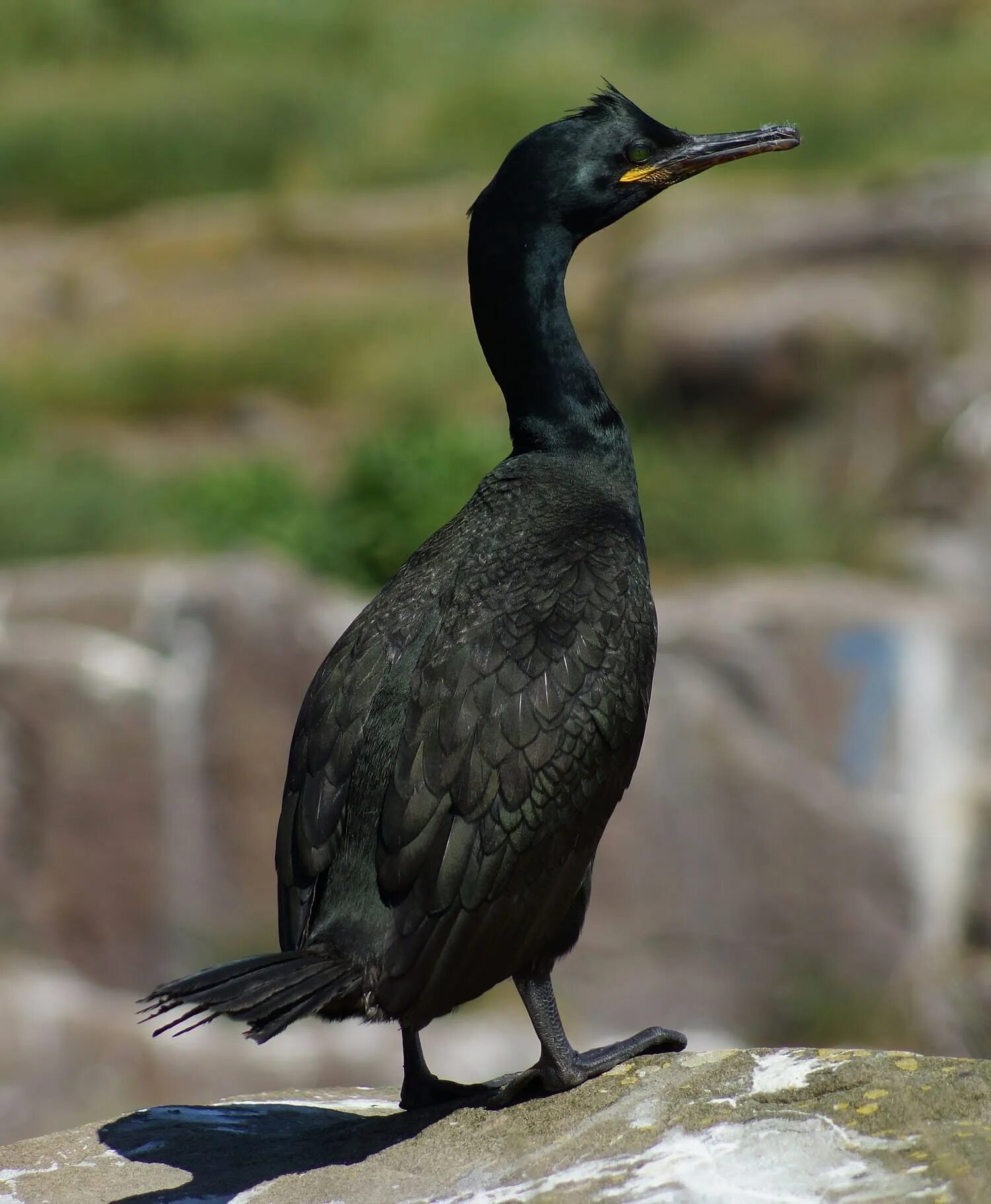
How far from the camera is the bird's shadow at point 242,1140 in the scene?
4.01m

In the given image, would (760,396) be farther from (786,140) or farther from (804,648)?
(786,140)

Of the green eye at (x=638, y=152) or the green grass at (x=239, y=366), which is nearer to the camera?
the green eye at (x=638, y=152)

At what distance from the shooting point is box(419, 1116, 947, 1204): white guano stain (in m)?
3.42

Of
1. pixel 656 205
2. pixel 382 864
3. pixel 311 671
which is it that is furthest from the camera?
pixel 656 205

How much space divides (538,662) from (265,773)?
16.5 feet

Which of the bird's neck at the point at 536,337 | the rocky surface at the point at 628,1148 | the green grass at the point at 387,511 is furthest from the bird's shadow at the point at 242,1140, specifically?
the green grass at the point at 387,511

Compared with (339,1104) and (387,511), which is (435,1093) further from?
(387,511)

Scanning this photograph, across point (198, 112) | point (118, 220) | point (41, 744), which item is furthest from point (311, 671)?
point (198, 112)

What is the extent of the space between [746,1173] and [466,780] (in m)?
0.98

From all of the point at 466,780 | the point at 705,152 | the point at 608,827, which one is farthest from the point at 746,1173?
the point at 608,827

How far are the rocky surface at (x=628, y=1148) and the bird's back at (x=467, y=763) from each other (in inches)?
13.6

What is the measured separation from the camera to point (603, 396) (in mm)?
4914

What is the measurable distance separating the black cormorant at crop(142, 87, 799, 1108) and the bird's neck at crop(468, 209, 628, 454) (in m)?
0.20

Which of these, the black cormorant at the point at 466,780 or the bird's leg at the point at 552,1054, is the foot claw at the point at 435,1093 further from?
the bird's leg at the point at 552,1054
